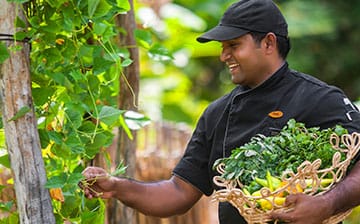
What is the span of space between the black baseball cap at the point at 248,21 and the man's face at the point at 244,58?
0.04 m

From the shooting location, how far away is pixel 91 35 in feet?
9.74

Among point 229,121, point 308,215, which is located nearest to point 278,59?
point 229,121

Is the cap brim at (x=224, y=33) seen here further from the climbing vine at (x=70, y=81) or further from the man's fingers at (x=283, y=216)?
the man's fingers at (x=283, y=216)

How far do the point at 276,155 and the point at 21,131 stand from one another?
2.49 feet

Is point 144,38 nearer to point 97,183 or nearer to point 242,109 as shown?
point 242,109

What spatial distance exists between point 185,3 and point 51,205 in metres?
6.72

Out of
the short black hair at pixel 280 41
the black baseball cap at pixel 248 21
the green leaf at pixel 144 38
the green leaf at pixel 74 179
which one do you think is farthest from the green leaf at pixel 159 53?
the green leaf at pixel 74 179

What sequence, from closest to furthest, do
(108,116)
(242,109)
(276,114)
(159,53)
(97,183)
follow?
(108,116), (97,183), (276,114), (242,109), (159,53)

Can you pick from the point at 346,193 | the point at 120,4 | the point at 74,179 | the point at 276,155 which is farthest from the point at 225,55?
the point at 74,179

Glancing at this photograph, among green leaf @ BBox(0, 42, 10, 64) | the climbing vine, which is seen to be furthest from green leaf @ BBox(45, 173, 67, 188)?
green leaf @ BBox(0, 42, 10, 64)

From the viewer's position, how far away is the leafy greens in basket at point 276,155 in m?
2.71

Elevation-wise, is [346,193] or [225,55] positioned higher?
[225,55]

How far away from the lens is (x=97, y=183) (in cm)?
306

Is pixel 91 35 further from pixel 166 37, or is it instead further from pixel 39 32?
pixel 166 37
